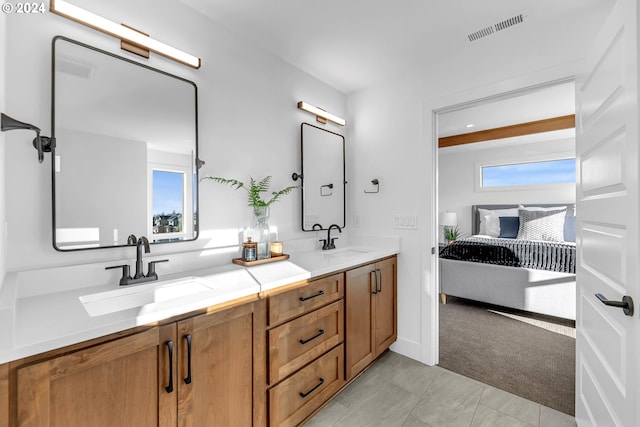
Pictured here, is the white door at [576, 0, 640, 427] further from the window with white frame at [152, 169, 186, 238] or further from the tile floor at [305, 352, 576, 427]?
the window with white frame at [152, 169, 186, 238]

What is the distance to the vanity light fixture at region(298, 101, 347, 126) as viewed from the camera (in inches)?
93.9

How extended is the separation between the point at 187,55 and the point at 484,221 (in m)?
5.33

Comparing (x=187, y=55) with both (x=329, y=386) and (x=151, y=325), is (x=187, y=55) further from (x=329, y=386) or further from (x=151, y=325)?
(x=329, y=386)

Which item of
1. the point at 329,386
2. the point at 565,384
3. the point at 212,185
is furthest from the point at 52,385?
the point at 565,384

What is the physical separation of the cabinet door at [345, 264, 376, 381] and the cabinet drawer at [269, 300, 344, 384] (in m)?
0.10

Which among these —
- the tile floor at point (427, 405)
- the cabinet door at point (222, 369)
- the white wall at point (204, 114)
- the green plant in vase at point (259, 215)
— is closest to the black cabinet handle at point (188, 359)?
the cabinet door at point (222, 369)

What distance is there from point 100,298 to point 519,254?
12.9 feet

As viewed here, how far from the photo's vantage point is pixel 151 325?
1.00 m

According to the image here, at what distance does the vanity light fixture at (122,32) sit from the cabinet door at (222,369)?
138 centimetres

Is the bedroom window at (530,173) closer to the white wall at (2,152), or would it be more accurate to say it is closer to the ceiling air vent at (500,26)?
the ceiling air vent at (500,26)

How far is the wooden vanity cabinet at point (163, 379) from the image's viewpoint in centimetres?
81

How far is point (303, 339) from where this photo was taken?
1607 mm

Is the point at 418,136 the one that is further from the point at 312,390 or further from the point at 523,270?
the point at 523,270

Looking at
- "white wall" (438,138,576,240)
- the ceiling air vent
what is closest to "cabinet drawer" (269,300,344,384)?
the ceiling air vent
